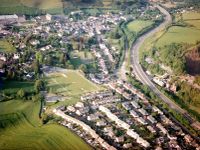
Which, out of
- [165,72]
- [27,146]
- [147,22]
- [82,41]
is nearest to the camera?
[27,146]

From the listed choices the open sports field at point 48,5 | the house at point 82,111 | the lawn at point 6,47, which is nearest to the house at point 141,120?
the house at point 82,111

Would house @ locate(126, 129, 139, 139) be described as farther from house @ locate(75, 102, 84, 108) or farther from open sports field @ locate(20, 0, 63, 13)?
open sports field @ locate(20, 0, 63, 13)

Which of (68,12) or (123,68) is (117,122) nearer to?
(123,68)

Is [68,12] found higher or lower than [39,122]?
higher

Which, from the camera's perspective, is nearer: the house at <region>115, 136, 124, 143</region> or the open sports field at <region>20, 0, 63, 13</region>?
the house at <region>115, 136, 124, 143</region>

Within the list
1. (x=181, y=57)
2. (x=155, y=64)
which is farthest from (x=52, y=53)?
(x=181, y=57)

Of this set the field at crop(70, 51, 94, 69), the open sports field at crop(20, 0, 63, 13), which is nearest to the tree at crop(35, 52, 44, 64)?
the field at crop(70, 51, 94, 69)

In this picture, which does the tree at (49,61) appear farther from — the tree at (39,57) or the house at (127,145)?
the house at (127,145)
